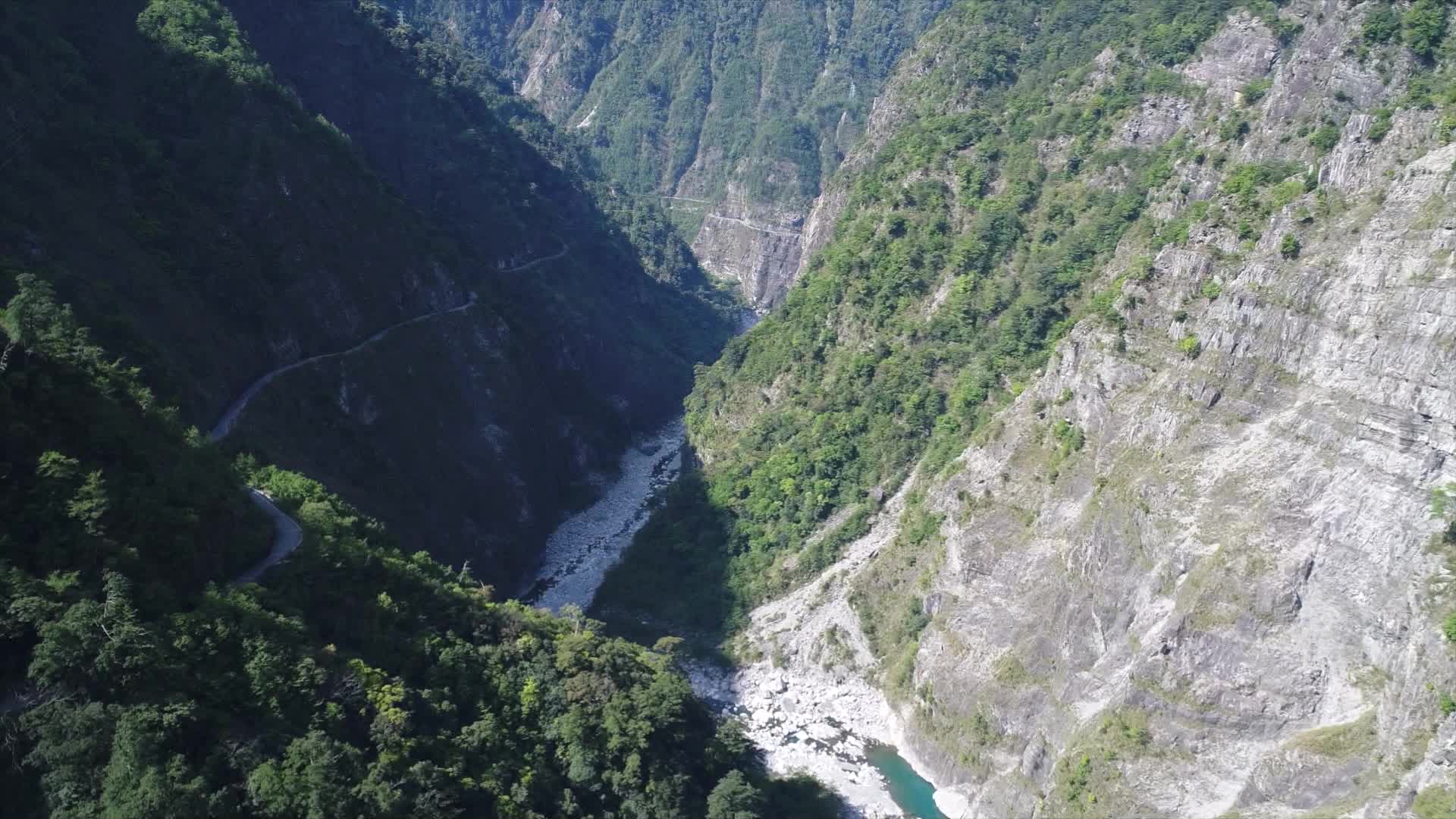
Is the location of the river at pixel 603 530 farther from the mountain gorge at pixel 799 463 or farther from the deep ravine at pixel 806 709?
the mountain gorge at pixel 799 463

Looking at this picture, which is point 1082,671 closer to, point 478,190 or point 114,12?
point 114,12

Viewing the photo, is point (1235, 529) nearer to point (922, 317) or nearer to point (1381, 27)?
point (1381, 27)

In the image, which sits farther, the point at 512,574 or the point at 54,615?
the point at 512,574

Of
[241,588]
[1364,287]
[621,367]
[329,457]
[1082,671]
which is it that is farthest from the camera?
[621,367]

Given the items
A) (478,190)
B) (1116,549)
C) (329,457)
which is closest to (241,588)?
(329,457)

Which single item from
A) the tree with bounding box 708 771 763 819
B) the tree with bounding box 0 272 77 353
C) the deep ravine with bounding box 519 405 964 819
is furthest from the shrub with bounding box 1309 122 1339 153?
the tree with bounding box 0 272 77 353

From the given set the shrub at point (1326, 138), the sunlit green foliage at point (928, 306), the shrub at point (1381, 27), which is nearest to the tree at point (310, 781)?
the sunlit green foliage at point (928, 306)

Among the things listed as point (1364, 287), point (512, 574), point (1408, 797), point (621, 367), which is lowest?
point (512, 574)
